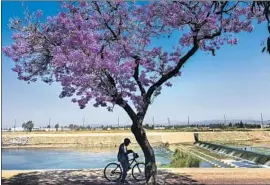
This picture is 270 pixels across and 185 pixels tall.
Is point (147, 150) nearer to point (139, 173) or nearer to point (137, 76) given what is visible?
point (137, 76)

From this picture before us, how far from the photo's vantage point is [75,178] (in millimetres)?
10156

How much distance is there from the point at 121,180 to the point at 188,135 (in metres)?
32.6

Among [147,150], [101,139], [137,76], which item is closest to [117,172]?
[147,150]

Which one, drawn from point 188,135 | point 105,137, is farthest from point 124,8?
point 188,135

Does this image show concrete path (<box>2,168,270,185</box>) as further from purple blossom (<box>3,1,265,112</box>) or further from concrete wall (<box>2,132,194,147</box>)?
concrete wall (<box>2,132,194,147</box>)

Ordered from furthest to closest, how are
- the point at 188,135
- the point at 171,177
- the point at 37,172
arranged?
the point at 188,135, the point at 37,172, the point at 171,177

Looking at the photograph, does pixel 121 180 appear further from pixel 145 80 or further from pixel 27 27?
pixel 27 27

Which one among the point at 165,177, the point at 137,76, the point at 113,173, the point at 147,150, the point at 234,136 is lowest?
the point at 165,177

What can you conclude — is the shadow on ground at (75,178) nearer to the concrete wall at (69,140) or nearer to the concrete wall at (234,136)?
the concrete wall at (69,140)

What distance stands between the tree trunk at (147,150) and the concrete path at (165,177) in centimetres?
57

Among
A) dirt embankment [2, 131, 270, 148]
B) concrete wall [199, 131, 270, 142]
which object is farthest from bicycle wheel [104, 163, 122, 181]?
concrete wall [199, 131, 270, 142]

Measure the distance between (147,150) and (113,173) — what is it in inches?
59.7

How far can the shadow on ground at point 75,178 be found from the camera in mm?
9492

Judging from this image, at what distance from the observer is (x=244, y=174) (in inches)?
423
